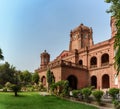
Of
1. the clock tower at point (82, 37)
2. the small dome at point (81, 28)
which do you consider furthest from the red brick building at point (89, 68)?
the small dome at point (81, 28)

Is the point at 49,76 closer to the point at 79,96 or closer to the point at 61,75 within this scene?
the point at 61,75

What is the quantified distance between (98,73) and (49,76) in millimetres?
8546

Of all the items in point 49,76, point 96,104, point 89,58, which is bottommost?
point 96,104

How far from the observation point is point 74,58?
4069 cm

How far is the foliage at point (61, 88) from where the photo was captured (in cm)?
2510

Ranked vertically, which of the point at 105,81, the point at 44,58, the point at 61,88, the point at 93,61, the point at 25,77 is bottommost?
the point at 61,88

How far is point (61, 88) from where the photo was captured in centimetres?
2695

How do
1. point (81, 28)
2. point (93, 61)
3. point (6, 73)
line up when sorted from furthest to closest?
point (6, 73)
point (81, 28)
point (93, 61)

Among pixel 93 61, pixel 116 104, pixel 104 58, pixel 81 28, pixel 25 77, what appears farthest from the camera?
pixel 25 77

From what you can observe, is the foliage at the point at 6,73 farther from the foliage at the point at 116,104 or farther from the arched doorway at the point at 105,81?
the foliage at the point at 116,104

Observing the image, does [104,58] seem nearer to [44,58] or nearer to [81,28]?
[81,28]

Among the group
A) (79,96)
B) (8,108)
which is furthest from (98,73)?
(8,108)

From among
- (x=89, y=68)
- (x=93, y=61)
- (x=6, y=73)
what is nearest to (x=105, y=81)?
(x=89, y=68)

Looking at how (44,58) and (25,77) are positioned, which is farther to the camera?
(25,77)
